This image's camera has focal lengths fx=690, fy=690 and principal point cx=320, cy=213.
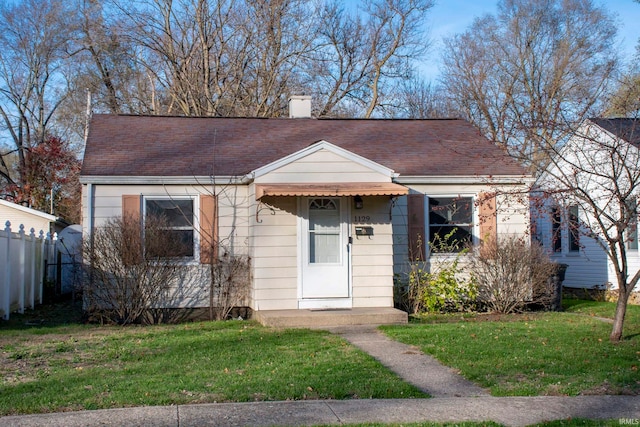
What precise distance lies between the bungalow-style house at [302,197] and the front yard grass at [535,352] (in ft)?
5.78

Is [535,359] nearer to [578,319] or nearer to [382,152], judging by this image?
[578,319]

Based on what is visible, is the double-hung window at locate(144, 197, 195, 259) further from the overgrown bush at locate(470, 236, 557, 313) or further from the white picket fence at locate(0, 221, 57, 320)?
the overgrown bush at locate(470, 236, 557, 313)

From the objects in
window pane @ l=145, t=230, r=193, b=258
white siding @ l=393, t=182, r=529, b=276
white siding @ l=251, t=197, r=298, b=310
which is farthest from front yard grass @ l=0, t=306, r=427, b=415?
white siding @ l=393, t=182, r=529, b=276

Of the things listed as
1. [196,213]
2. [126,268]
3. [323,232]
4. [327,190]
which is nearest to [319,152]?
[327,190]

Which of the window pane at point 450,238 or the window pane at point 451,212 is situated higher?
the window pane at point 451,212

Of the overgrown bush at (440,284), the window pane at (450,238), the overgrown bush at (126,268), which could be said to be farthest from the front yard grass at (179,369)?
the window pane at (450,238)

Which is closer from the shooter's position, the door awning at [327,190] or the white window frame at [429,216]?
the door awning at [327,190]

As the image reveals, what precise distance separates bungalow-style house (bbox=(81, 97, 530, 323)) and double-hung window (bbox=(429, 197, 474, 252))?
0.03 metres

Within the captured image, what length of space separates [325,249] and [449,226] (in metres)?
3.21

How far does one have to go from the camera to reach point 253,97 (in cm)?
2816

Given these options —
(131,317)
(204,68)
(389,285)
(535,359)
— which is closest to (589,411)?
(535,359)

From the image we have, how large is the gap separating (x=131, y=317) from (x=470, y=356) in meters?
6.49

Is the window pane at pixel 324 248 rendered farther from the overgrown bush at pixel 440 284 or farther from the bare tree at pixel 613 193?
the bare tree at pixel 613 193

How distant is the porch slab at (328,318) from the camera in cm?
1157
